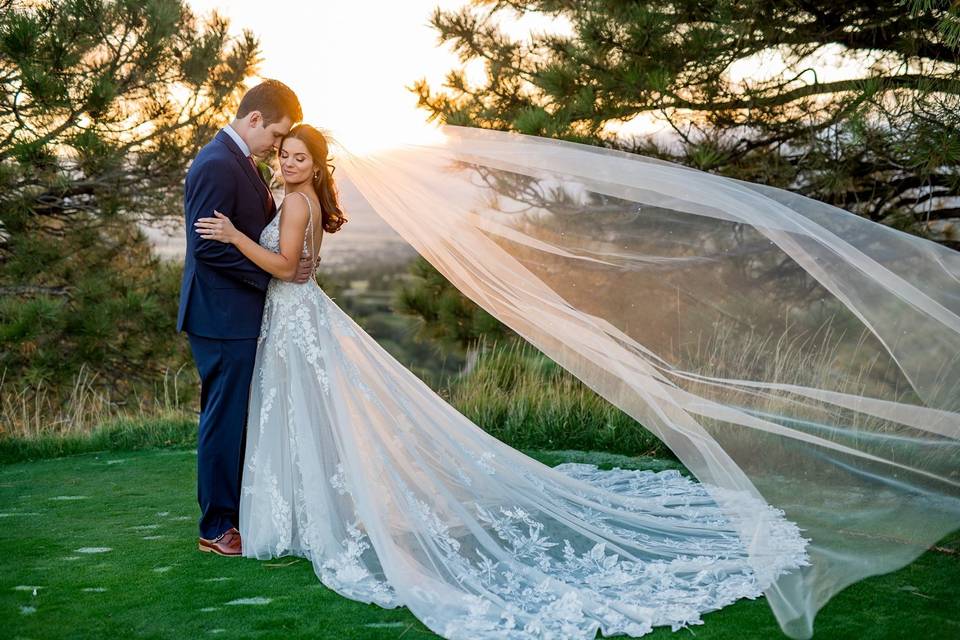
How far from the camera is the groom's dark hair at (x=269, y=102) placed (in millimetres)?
3490

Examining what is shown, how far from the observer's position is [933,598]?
9.95ft

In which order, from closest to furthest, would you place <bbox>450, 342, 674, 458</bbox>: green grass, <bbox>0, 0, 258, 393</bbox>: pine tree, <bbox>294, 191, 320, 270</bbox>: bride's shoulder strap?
<bbox>294, 191, 320, 270</bbox>: bride's shoulder strap < <bbox>450, 342, 674, 458</bbox>: green grass < <bbox>0, 0, 258, 393</bbox>: pine tree

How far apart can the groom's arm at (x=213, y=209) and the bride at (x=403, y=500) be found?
0.18 feet

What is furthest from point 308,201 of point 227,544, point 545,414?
point 545,414

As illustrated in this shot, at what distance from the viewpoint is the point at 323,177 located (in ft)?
11.5

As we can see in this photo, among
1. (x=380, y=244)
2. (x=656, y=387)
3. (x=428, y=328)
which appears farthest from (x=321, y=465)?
(x=380, y=244)

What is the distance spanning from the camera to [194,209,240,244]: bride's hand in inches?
129

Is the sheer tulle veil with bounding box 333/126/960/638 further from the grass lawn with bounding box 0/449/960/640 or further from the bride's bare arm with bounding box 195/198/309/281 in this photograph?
the bride's bare arm with bounding box 195/198/309/281

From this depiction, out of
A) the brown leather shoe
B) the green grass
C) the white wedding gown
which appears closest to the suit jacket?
the white wedding gown

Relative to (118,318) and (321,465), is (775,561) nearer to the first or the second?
(321,465)

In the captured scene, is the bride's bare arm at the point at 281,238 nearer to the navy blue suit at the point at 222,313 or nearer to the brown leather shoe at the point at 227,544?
the navy blue suit at the point at 222,313

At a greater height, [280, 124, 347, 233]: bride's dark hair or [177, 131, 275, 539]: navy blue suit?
[280, 124, 347, 233]: bride's dark hair

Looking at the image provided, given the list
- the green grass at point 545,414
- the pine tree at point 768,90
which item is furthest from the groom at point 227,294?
the pine tree at point 768,90

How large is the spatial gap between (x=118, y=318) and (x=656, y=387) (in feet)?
22.8
